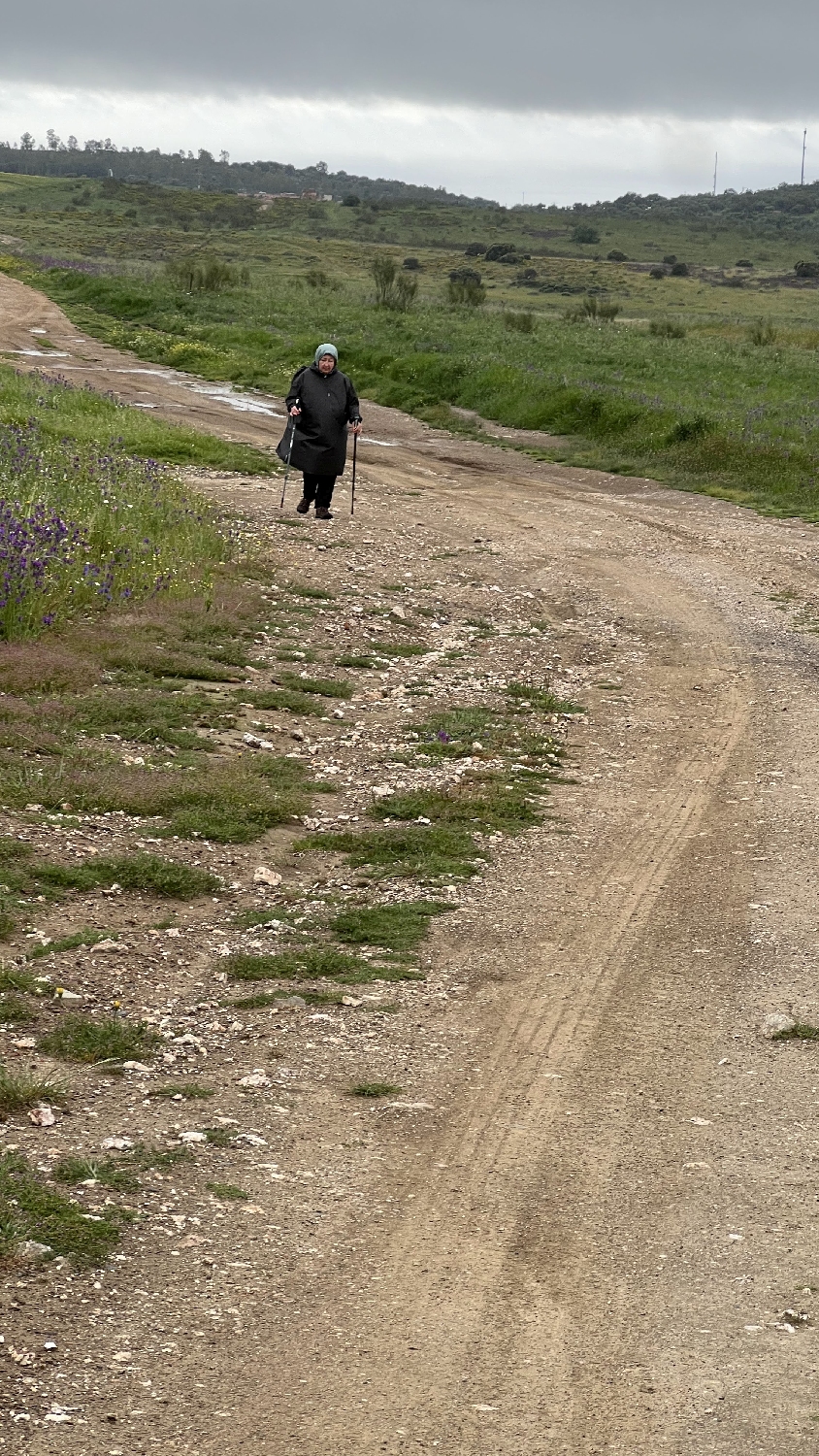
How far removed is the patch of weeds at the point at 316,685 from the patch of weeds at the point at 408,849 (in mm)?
2765

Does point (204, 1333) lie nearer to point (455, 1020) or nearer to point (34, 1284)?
point (34, 1284)

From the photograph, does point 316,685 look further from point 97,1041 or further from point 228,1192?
point 228,1192

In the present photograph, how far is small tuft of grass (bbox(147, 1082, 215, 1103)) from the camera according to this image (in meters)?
5.28

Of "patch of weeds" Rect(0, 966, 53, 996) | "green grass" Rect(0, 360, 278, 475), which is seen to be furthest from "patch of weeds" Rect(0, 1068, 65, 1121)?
"green grass" Rect(0, 360, 278, 475)

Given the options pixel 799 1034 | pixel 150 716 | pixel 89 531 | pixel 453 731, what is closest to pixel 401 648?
pixel 453 731

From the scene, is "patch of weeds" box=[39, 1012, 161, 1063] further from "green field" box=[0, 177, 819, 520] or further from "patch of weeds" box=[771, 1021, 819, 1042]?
"green field" box=[0, 177, 819, 520]

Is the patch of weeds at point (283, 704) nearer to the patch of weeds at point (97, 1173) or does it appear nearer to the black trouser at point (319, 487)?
the patch of weeds at point (97, 1173)

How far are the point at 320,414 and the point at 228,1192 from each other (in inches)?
491

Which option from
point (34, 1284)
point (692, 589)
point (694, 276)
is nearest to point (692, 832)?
point (34, 1284)

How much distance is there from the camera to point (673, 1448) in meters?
3.62

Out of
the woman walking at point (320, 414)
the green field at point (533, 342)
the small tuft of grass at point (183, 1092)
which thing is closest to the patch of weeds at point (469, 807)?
the small tuft of grass at point (183, 1092)

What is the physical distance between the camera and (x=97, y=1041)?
5555mm

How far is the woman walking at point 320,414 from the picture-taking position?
16188 millimetres

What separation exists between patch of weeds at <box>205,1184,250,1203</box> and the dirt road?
6.6 inches
